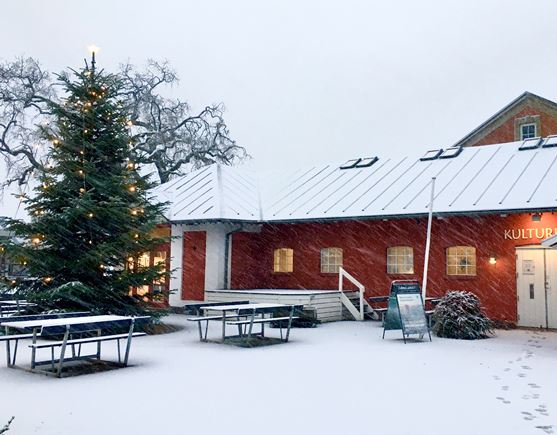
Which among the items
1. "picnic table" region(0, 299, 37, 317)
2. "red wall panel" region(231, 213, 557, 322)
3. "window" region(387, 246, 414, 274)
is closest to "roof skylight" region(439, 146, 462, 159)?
"red wall panel" region(231, 213, 557, 322)

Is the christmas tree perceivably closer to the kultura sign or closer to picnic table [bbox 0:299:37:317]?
picnic table [bbox 0:299:37:317]

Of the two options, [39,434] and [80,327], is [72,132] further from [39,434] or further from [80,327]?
[39,434]

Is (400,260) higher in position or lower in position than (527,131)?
lower

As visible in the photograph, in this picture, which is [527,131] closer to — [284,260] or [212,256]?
[284,260]

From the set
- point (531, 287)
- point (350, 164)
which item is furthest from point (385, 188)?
point (531, 287)

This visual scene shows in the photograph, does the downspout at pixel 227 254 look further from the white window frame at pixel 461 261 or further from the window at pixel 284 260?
the white window frame at pixel 461 261

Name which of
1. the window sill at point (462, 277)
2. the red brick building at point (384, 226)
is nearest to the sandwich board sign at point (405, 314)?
the red brick building at point (384, 226)

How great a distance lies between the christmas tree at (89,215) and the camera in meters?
12.6

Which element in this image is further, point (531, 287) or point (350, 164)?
point (350, 164)

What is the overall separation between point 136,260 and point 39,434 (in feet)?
28.1

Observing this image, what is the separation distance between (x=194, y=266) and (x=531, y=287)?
9.62 meters

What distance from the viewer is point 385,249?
17047 mm

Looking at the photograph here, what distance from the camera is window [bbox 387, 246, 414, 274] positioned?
16.7 metres

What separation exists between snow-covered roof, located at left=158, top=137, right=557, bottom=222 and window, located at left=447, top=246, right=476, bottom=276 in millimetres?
1454
